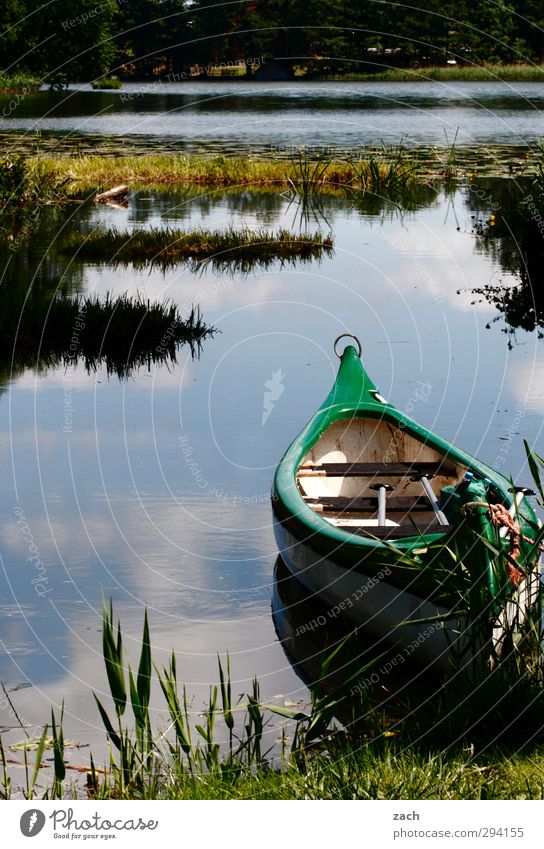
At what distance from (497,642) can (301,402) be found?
21.6ft

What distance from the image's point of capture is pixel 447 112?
180 ft

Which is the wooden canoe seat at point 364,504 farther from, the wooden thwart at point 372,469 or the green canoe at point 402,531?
the wooden thwart at point 372,469

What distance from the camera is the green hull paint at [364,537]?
6.13 meters

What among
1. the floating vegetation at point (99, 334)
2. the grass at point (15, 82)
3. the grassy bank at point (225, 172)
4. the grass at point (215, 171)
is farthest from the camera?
the grass at point (15, 82)

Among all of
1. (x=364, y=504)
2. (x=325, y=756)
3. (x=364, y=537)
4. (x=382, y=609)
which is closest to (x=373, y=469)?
(x=364, y=504)

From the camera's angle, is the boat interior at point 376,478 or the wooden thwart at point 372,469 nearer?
the boat interior at point 376,478

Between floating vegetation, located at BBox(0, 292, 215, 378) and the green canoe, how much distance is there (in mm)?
3625

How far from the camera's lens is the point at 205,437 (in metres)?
11.1

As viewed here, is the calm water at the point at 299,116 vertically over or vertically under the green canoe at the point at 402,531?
over

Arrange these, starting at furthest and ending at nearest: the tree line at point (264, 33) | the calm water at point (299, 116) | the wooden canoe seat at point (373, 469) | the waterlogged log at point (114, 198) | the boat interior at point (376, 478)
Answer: the tree line at point (264, 33)
the calm water at point (299, 116)
the waterlogged log at point (114, 198)
the wooden canoe seat at point (373, 469)
the boat interior at point (376, 478)


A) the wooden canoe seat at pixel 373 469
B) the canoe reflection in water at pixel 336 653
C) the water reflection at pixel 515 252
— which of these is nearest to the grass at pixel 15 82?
the water reflection at pixel 515 252

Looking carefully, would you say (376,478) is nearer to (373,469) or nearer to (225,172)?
(373,469)

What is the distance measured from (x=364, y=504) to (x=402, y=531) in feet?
3.03

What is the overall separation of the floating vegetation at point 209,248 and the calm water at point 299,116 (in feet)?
19.8
